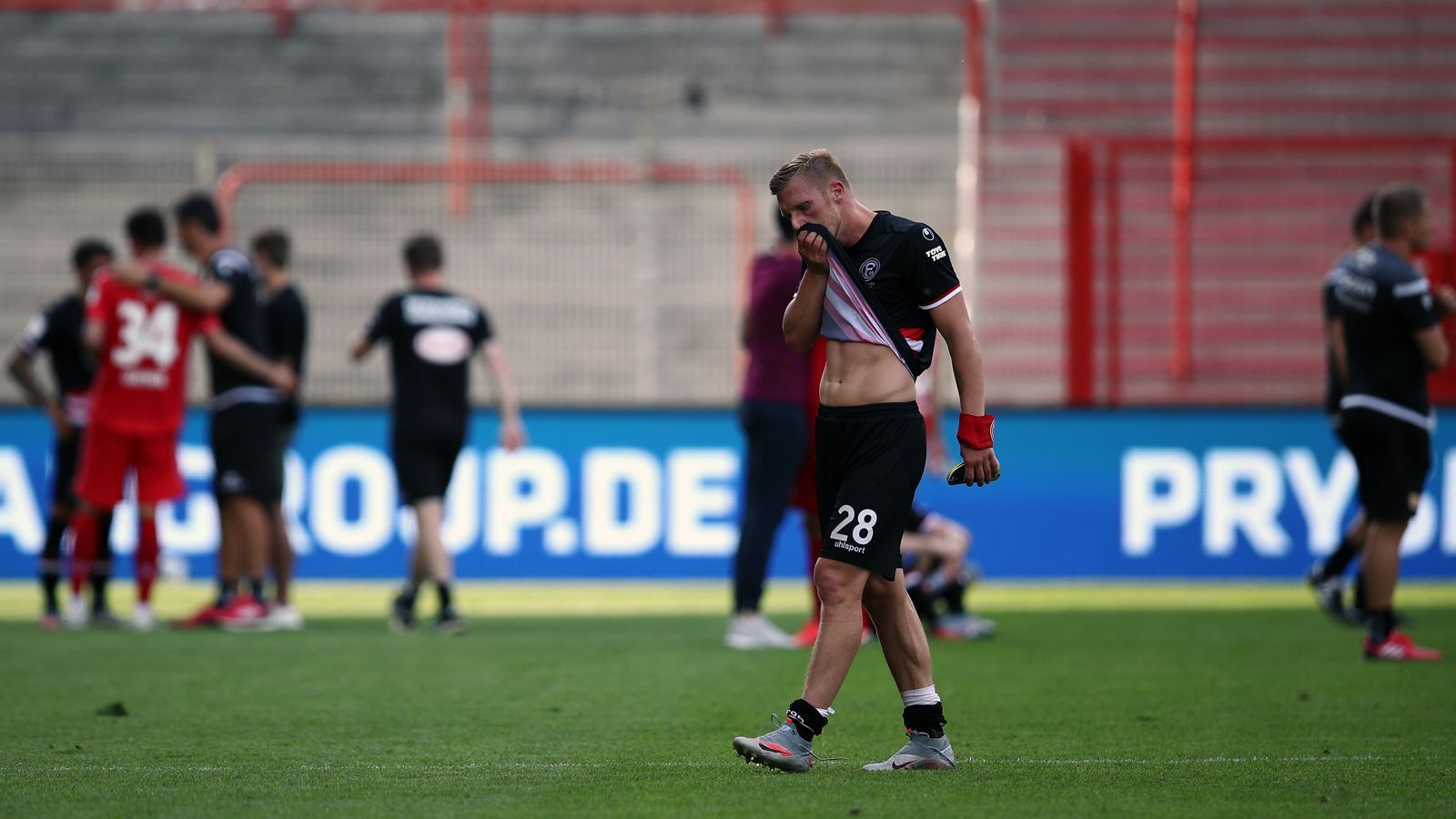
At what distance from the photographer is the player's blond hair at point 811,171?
198 inches

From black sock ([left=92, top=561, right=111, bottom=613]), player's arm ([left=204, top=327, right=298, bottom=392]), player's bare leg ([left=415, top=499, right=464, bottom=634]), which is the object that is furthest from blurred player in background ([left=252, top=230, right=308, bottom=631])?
player's bare leg ([left=415, top=499, right=464, bottom=634])

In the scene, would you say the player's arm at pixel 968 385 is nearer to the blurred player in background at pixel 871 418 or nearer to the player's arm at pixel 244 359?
the blurred player in background at pixel 871 418

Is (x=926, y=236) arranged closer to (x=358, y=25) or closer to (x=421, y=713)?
(x=421, y=713)

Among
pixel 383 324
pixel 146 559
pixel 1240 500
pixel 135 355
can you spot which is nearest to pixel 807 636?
pixel 383 324

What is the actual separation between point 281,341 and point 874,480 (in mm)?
6334

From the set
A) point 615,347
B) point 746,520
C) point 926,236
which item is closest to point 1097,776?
point 926,236

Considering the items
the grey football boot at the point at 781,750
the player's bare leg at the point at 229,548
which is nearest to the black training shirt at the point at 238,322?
the player's bare leg at the point at 229,548

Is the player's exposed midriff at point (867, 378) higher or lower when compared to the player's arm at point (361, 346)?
higher

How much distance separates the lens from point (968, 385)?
16.4 ft

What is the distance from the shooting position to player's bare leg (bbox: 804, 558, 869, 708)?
16.5ft

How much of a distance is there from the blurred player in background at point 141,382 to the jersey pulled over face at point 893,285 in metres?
5.45

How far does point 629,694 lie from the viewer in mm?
6902

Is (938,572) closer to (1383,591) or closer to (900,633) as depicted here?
(1383,591)

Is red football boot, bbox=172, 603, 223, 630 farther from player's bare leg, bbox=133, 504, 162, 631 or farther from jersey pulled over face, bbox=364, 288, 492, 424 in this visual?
jersey pulled over face, bbox=364, 288, 492, 424
